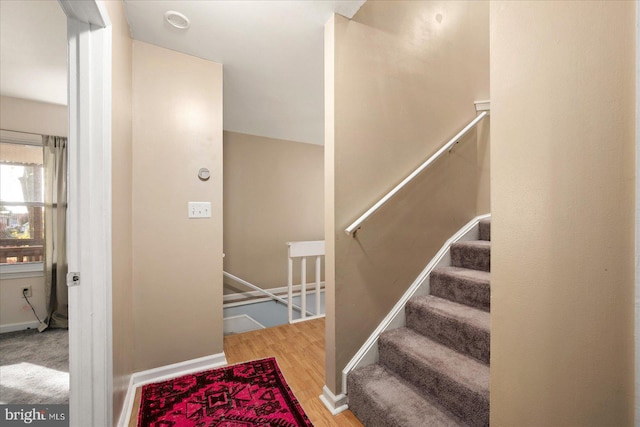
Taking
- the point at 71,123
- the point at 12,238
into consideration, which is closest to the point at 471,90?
the point at 71,123

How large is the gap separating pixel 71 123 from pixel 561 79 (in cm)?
160

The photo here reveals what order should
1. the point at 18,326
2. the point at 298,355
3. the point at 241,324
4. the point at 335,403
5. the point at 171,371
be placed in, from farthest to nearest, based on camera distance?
the point at 241,324, the point at 18,326, the point at 298,355, the point at 171,371, the point at 335,403

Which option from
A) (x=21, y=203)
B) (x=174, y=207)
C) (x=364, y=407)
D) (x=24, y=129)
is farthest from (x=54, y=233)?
(x=364, y=407)

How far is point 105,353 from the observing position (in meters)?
1.07

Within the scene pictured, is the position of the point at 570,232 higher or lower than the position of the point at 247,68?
lower

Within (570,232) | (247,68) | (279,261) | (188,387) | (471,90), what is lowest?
(188,387)

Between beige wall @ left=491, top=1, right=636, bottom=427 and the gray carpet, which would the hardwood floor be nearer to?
the gray carpet

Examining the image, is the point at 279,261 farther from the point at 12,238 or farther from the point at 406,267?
the point at 12,238

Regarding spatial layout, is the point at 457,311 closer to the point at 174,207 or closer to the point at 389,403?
the point at 389,403

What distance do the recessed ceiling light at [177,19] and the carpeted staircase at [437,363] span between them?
7.39 feet

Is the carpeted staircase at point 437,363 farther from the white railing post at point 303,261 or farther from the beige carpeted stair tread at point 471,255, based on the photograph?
the white railing post at point 303,261

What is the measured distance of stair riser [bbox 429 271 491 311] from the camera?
59.8 inches

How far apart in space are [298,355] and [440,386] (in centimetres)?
119

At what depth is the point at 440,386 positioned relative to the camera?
4.10ft
